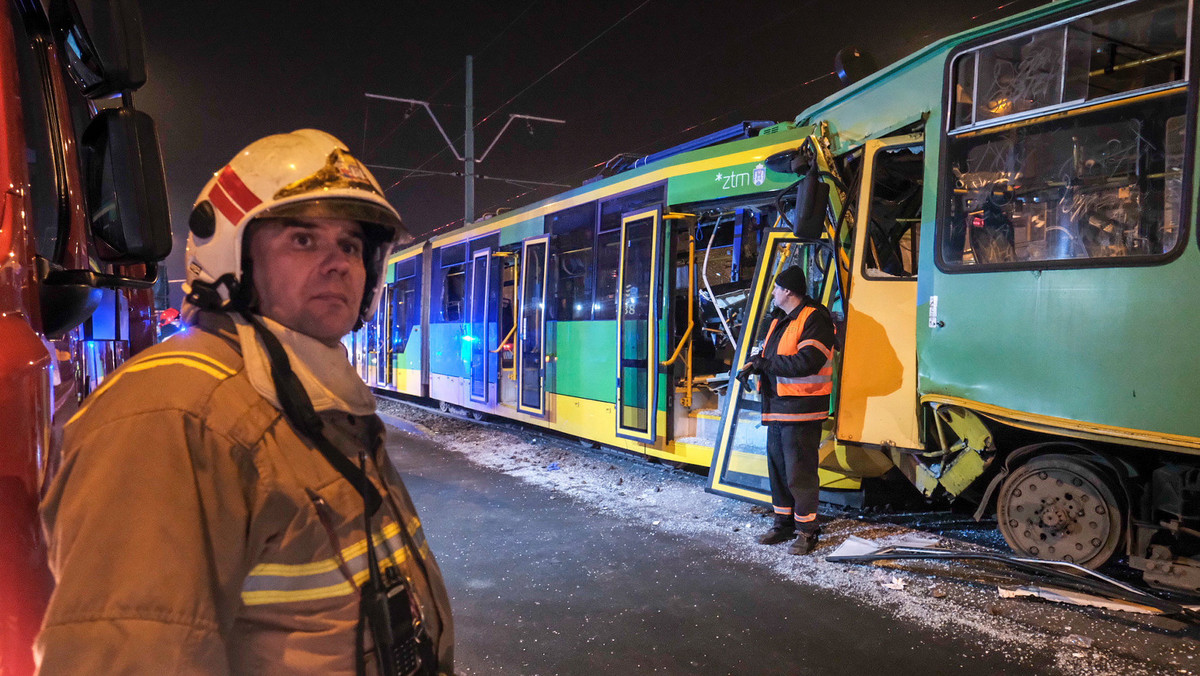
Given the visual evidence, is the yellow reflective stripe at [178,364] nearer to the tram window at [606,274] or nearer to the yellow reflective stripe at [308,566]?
the yellow reflective stripe at [308,566]

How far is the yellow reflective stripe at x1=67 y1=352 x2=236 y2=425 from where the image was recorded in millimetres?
1083

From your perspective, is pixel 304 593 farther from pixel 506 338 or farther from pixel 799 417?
pixel 506 338

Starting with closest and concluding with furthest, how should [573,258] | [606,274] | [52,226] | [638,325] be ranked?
[52,226]
[638,325]
[606,274]
[573,258]

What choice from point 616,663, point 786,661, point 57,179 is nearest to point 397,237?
point 57,179

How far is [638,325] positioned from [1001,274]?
385cm

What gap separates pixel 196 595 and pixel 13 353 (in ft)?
3.26

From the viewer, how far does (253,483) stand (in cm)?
108

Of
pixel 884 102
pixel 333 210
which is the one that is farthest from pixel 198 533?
pixel 884 102

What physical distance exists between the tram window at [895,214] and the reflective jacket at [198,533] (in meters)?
4.81

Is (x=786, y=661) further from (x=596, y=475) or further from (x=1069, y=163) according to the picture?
(x=596, y=475)

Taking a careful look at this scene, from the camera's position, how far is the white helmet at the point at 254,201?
4.19 ft

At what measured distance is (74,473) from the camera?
3.18 feet

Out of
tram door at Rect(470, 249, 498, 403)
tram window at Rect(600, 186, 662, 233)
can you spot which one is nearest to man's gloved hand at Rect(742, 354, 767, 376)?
tram window at Rect(600, 186, 662, 233)

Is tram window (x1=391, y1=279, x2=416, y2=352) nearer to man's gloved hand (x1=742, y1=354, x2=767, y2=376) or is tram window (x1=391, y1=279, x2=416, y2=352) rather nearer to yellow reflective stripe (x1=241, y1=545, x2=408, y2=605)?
man's gloved hand (x1=742, y1=354, x2=767, y2=376)
